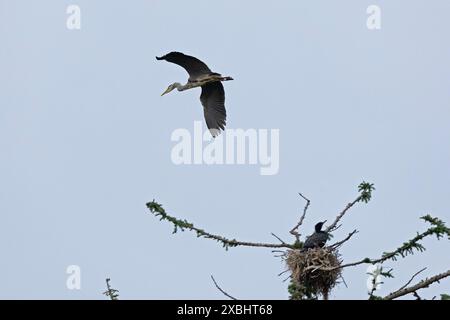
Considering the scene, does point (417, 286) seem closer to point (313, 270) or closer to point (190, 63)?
point (313, 270)

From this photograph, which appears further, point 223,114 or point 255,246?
point 223,114

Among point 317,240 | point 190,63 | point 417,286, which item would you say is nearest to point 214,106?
point 190,63

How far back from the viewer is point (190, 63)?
15.6 meters

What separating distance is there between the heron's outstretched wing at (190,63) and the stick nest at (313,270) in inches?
201

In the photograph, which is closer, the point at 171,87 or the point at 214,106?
the point at 214,106

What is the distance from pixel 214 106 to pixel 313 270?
6.51m

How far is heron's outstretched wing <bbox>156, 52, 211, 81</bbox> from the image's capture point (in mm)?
15279

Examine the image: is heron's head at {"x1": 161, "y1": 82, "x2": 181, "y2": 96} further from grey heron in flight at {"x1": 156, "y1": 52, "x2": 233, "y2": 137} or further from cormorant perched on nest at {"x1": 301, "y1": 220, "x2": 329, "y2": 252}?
cormorant perched on nest at {"x1": 301, "y1": 220, "x2": 329, "y2": 252}

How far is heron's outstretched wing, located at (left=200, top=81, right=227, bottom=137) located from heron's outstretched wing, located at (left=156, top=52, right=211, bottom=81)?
356mm

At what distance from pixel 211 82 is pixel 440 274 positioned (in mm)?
9228
